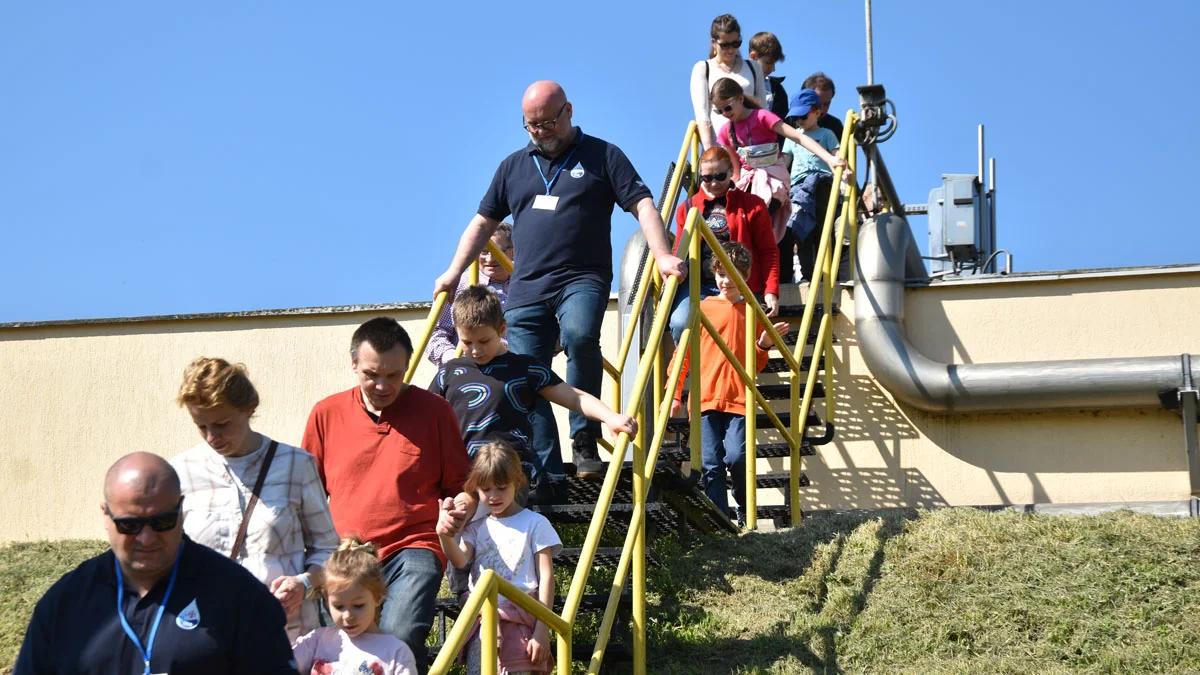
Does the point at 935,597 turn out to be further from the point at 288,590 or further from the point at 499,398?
the point at 288,590

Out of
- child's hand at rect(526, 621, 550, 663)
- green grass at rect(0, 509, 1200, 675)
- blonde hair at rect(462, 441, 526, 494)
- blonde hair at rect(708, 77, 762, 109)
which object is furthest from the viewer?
blonde hair at rect(708, 77, 762, 109)

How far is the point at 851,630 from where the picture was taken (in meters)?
6.04

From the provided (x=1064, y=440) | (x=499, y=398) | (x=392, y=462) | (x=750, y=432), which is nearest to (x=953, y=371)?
(x=1064, y=440)

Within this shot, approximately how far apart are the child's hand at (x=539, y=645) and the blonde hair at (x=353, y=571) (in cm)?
69

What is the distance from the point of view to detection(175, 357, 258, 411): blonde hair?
3.99 metres

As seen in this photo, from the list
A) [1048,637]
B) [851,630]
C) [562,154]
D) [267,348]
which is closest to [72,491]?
[267,348]

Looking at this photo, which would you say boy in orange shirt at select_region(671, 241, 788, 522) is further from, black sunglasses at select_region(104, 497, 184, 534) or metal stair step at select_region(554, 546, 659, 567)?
black sunglasses at select_region(104, 497, 184, 534)

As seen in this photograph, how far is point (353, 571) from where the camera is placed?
4.24 metres

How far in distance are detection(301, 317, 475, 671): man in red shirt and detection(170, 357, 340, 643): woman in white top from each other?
474mm

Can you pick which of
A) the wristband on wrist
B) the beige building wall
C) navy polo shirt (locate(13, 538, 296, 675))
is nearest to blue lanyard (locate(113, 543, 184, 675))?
navy polo shirt (locate(13, 538, 296, 675))

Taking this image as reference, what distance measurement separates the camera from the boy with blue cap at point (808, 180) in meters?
9.86

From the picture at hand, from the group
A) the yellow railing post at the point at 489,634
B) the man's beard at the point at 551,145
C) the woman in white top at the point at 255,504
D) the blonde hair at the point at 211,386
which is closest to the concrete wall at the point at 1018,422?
the man's beard at the point at 551,145

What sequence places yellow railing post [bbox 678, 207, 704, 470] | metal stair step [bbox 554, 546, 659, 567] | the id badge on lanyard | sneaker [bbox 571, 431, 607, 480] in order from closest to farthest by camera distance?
metal stair step [bbox 554, 546, 659, 567] → sneaker [bbox 571, 431, 607, 480] → the id badge on lanyard → yellow railing post [bbox 678, 207, 704, 470]

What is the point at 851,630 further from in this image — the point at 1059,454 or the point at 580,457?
the point at 1059,454
